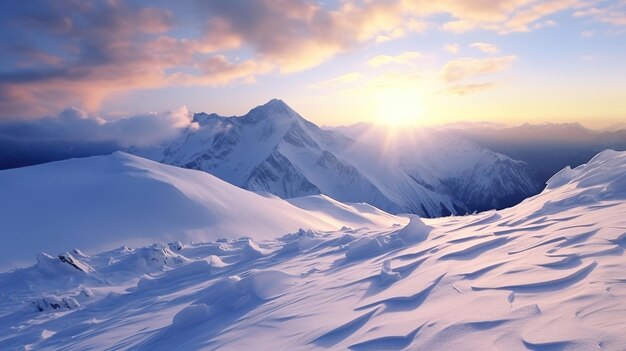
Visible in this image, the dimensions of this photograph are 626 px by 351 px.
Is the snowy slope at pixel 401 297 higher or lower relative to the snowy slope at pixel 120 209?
lower

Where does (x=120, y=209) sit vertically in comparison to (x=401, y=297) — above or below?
above

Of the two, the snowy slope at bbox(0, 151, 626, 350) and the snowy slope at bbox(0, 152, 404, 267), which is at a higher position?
the snowy slope at bbox(0, 152, 404, 267)

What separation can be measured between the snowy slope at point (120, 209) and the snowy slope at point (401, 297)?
1121cm

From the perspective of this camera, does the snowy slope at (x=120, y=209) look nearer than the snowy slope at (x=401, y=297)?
No

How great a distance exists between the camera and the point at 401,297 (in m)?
6.17

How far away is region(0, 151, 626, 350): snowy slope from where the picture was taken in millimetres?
4369

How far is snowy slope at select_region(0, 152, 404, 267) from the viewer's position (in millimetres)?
25362

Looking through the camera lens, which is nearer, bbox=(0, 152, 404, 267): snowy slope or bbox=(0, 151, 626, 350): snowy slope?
bbox=(0, 151, 626, 350): snowy slope

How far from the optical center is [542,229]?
8.48 metres

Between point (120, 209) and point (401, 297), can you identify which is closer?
point (401, 297)

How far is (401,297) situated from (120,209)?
29.1 meters

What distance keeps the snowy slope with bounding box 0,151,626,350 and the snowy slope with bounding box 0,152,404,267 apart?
11210mm

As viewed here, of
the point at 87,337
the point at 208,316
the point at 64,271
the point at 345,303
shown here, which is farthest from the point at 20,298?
the point at 345,303

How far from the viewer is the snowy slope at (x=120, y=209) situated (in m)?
25.4
